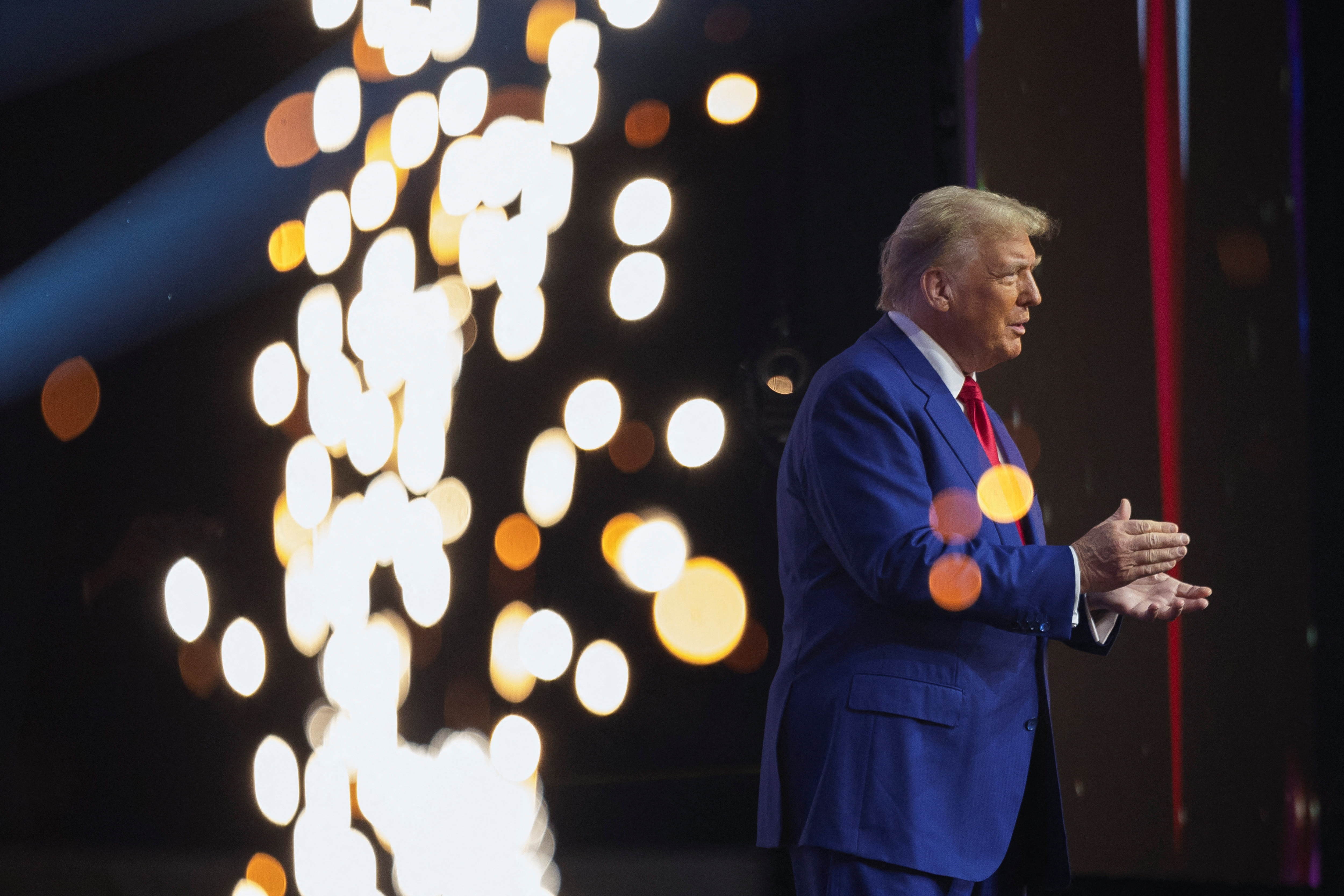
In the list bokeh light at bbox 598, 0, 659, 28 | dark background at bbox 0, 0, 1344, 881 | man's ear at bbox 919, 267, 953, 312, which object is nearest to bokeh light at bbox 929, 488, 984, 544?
man's ear at bbox 919, 267, 953, 312

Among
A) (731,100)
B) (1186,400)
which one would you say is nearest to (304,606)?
(731,100)

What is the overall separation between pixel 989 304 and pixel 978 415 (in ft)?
0.43

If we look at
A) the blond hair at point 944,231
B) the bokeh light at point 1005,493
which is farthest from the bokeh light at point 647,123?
the bokeh light at point 1005,493

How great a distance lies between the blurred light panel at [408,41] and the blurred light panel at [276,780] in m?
1.29

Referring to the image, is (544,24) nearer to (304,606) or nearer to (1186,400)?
(304,606)

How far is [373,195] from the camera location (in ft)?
6.84

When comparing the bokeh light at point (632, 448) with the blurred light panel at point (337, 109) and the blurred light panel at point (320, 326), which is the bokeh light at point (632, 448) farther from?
the blurred light panel at point (337, 109)

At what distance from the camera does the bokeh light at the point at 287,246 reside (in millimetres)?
1947

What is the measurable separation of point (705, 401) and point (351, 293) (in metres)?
0.77

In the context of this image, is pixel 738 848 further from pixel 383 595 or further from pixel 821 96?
pixel 821 96

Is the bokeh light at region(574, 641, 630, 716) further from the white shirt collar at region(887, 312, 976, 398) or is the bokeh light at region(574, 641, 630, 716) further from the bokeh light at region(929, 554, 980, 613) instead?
the bokeh light at region(929, 554, 980, 613)

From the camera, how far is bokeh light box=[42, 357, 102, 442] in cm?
170

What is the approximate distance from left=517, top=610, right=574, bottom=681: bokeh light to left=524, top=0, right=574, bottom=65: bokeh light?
119 centimetres

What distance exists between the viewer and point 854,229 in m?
2.35
